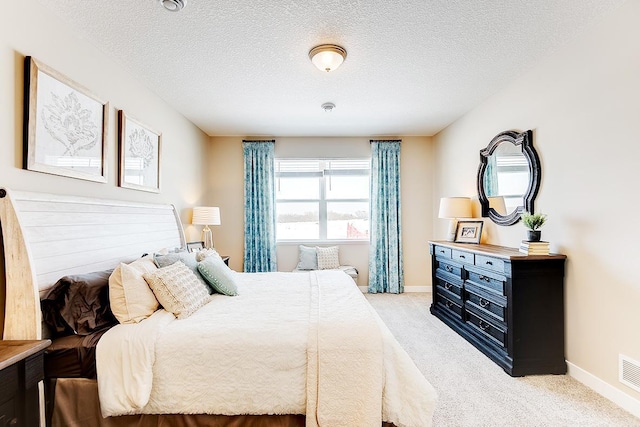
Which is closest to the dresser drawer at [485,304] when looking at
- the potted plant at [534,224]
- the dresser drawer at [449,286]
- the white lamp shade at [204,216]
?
the dresser drawer at [449,286]

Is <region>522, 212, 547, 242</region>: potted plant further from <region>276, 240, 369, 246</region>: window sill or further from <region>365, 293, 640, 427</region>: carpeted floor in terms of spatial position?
<region>276, 240, 369, 246</region>: window sill

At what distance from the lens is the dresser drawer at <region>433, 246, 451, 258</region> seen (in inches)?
142

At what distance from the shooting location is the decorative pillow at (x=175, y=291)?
6.46ft

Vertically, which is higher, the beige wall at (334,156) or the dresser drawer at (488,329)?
the beige wall at (334,156)

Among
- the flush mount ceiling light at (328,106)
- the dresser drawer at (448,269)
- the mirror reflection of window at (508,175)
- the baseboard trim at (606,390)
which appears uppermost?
the flush mount ceiling light at (328,106)

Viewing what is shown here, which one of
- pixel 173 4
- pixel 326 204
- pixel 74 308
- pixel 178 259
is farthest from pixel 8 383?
pixel 326 204

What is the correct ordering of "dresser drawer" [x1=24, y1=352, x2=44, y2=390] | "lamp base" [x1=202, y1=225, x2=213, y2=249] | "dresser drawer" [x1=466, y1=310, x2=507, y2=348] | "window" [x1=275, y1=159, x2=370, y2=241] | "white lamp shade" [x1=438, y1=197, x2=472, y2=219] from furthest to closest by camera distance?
"window" [x1=275, y1=159, x2=370, y2=241] < "lamp base" [x1=202, y1=225, x2=213, y2=249] < "white lamp shade" [x1=438, y1=197, x2=472, y2=219] < "dresser drawer" [x1=466, y1=310, x2=507, y2=348] < "dresser drawer" [x1=24, y1=352, x2=44, y2=390]

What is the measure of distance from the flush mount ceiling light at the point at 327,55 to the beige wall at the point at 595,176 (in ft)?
6.00

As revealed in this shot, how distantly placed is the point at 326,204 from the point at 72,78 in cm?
374

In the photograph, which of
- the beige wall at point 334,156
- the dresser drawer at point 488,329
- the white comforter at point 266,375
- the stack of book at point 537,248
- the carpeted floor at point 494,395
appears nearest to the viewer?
the white comforter at point 266,375

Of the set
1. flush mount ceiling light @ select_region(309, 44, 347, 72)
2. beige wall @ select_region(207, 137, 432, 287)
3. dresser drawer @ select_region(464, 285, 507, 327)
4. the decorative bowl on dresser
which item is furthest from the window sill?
flush mount ceiling light @ select_region(309, 44, 347, 72)

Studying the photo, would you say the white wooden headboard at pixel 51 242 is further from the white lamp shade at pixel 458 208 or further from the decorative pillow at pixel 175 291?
the white lamp shade at pixel 458 208

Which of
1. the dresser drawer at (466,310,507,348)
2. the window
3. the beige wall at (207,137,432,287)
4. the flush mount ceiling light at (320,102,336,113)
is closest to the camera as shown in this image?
the dresser drawer at (466,310,507,348)

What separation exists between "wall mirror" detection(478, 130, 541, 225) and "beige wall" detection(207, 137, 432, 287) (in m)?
1.55
